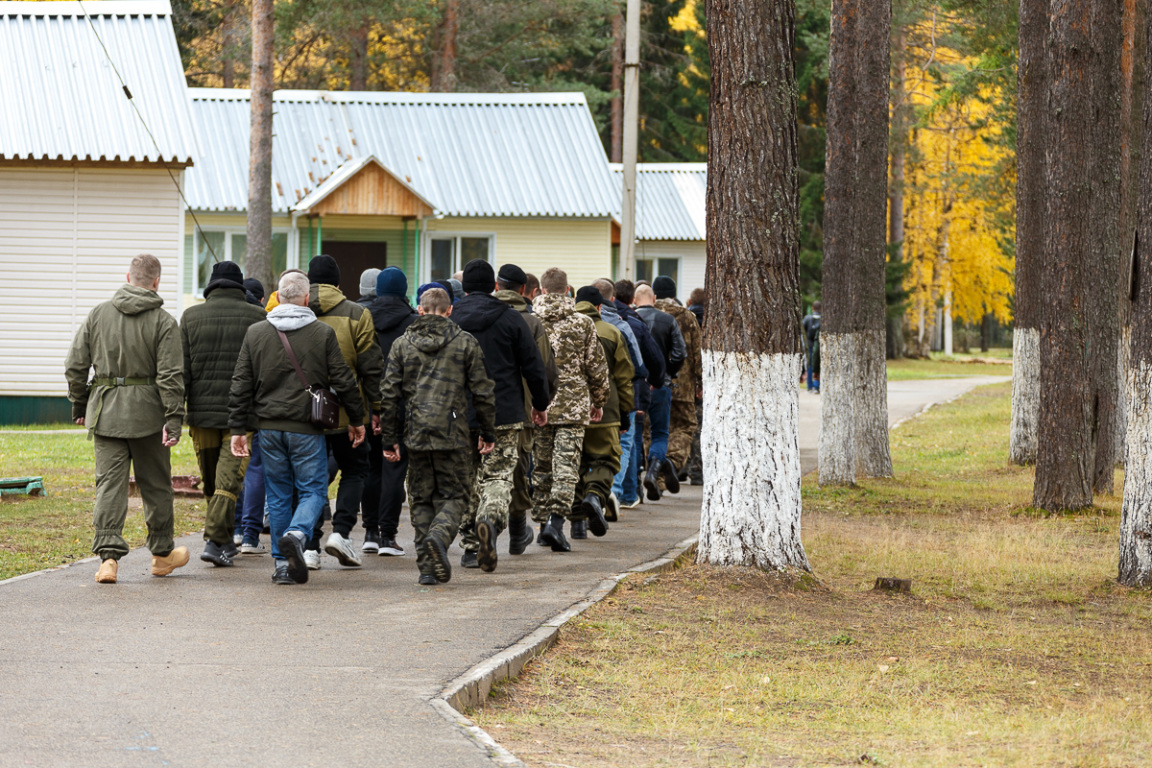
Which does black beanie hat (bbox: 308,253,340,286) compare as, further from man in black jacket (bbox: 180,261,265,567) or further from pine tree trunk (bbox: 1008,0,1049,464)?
pine tree trunk (bbox: 1008,0,1049,464)

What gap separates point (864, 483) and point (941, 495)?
0.96 meters

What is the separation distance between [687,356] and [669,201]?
2539 centimetres

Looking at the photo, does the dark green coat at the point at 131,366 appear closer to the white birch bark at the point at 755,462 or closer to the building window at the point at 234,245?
the white birch bark at the point at 755,462

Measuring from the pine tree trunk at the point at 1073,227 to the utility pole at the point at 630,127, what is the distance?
24.0 ft

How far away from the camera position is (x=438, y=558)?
29.0 feet

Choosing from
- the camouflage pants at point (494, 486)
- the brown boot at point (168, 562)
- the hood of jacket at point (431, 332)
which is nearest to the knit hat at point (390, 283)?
the hood of jacket at point (431, 332)

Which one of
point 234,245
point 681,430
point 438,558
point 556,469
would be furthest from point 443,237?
point 438,558

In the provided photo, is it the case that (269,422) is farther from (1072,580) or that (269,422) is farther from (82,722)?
(1072,580)

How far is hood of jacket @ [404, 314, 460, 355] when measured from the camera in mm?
9070

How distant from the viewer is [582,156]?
32.1 m

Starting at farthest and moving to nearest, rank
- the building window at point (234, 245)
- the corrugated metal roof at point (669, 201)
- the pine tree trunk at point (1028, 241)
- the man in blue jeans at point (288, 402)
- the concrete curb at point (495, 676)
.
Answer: the corrugated metal roof at point (669, 201)
the building window at point (234, 245)
the pine tree trunk at point (1028, 241)
the man in blue jeans at point (288, 402)
the concrete curb at point (495, 676)

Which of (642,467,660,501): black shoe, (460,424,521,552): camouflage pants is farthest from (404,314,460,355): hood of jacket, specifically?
(642,467,660,501): black shoe

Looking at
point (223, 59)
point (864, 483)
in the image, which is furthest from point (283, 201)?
point (864, 483)

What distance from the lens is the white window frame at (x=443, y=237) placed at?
101 ft
